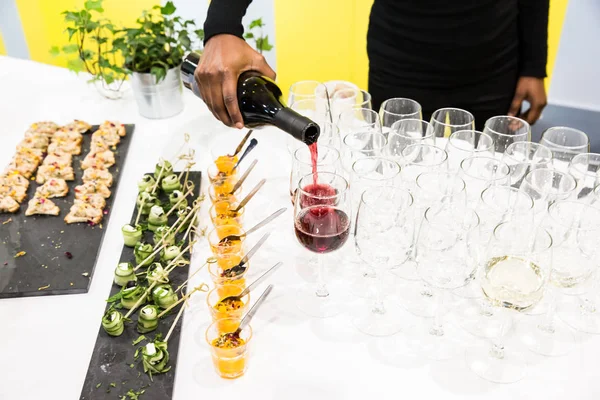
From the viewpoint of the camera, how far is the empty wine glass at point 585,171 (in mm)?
1392

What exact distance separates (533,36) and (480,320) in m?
A: 1.27

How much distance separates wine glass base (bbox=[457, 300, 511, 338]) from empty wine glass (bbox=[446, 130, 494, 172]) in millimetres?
368

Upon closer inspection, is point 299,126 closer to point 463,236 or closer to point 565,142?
point 463,236

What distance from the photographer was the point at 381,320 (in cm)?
124

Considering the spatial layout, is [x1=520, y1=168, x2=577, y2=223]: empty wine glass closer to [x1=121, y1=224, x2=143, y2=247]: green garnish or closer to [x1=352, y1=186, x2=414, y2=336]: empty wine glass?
[x1=352, y1=186, x2=414, y2=336]: empty wine glass

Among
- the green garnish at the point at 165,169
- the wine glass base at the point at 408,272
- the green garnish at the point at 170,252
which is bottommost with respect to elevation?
the wine glass base at the point at 408,272

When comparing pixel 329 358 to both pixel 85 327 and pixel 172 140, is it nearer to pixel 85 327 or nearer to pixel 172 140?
pixel 85 327

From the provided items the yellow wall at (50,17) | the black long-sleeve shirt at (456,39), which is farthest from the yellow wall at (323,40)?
the black long-sleeve shirt at (456,39)

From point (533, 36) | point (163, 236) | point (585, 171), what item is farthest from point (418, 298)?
point (533, 36)

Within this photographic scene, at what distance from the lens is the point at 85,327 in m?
1.30

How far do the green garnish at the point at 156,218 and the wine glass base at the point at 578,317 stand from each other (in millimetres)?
1001

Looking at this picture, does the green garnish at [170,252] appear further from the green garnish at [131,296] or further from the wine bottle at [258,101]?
the wine bottle at [258,101]

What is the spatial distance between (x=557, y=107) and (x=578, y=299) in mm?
2731

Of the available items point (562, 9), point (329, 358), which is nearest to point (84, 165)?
point (329, 358)
